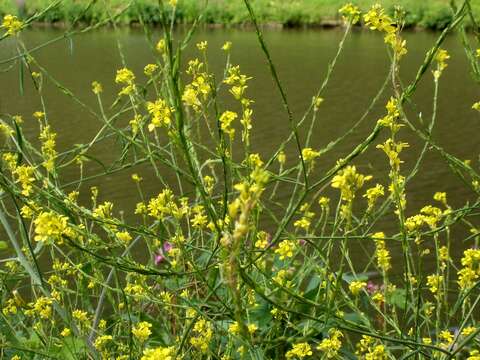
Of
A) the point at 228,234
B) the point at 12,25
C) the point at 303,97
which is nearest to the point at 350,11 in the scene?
the point at 12,25

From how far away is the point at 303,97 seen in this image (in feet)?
34.2

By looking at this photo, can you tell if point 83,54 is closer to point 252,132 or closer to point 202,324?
point 252,132

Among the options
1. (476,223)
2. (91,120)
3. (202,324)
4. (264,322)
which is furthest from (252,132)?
(202,324)

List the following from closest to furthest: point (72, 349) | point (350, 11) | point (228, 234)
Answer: point (228, 234) → point (350, 11) → point (72, 349)

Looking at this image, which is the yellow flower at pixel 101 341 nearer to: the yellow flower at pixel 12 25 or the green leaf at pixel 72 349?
the green leaf at pixel 72 349

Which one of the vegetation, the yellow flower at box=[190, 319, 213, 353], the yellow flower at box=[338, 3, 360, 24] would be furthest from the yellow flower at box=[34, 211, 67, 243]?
the yellow flower at box=[338, 3, 360, 24]

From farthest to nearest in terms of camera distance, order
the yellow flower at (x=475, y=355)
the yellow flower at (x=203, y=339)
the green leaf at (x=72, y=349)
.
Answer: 1. the green leaf at (x=72, y=349)
2. the yellow flower at (x=203, y=339)
3. the yellow flower at (x=475, y=355)

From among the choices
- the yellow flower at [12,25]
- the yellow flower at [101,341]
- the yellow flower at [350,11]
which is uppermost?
the yellow flower at [12,25]

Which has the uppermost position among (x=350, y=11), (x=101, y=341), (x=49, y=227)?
(x=350, y=11)

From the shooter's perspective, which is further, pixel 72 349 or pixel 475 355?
pixel 72 349

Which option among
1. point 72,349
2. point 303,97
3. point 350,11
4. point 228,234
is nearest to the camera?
point 228,234

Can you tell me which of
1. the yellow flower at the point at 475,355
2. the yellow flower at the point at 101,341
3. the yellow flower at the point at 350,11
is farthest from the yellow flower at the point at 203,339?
the yellow flower at the point at 350,11

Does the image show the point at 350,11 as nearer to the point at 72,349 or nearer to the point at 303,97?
the point at 72,349

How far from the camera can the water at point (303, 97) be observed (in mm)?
7016
